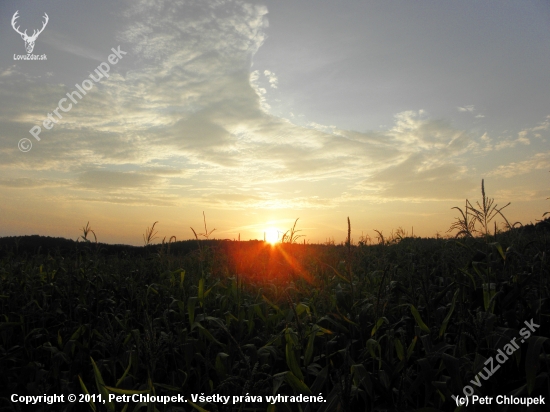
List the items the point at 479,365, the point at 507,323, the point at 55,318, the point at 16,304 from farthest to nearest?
the point at 16,304
the point at 55,318
the point at 507,323
the point at 479,365

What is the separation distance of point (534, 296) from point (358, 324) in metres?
1.53

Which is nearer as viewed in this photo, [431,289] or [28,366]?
[28,366]

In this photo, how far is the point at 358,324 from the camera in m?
3.19

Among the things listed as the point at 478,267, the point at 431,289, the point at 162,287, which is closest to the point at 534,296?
the point at 478,267

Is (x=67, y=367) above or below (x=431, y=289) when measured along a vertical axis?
below

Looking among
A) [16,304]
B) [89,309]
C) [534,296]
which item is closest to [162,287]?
[89,309]

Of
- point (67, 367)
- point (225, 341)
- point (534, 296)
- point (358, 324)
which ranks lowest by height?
point (67, 367)

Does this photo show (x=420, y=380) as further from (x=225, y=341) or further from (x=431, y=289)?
(x=225, y=341)

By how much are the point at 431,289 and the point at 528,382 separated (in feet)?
5.57

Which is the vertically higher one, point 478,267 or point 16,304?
point 478,267

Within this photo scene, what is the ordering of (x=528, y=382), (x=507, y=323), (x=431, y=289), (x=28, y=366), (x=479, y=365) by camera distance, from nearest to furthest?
(x=528, y=382) → (x=479, y=365) → (x=507, y=323) → (x=28, y=366) → (x=431, y=289)

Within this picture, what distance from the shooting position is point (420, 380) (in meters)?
2.53

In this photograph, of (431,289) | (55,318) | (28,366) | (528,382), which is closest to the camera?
(528,382)

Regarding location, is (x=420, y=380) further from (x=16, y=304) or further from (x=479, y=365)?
(x=16, y=304)
